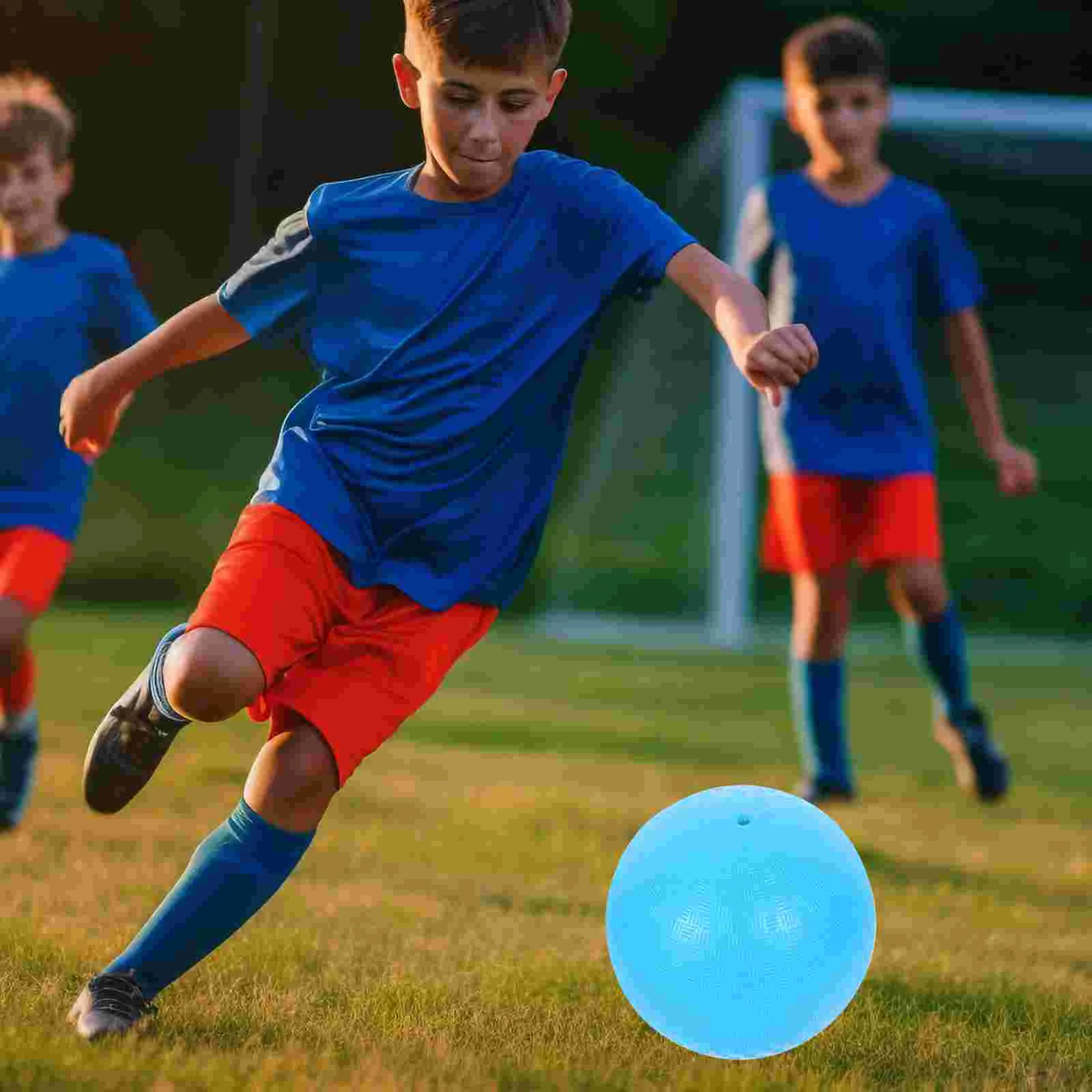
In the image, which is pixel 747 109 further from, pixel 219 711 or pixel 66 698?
pixel 219 711

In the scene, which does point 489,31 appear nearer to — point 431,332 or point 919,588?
point 431,332

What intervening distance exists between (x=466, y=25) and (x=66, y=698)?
5691 millimetres

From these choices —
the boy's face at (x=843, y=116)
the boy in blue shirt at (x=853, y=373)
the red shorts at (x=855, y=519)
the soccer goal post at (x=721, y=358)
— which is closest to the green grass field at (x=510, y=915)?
the boy in blue shirt at (x=853, y=373)

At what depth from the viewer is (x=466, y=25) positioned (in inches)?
101

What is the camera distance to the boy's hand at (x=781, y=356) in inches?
89.4

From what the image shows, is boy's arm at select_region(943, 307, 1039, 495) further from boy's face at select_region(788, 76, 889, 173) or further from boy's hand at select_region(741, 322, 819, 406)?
boy's hand at select_region(741, 322, 819, 406)

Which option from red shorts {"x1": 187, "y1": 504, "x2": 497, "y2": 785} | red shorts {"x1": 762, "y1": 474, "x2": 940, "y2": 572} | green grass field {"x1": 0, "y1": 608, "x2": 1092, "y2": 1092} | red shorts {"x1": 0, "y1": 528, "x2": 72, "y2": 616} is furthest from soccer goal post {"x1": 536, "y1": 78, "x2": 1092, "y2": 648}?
red shorts {"x1": 187, "y1": 504, "x2": 497, "y2": 785}

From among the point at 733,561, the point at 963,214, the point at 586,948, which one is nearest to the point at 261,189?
the point at 586,948

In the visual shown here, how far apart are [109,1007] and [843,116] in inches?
145

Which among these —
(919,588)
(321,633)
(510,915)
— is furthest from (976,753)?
(321,633)

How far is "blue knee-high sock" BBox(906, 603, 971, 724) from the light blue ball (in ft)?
9.55

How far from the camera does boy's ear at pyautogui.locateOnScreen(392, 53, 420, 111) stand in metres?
2.74

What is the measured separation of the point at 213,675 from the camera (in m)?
2.50

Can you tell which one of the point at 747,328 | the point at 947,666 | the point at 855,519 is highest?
the point at 747,328
